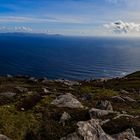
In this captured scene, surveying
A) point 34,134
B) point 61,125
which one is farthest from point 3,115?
point 61,125

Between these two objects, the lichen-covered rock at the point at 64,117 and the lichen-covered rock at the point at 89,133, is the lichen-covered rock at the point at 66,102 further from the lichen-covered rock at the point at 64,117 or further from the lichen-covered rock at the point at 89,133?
the lichen-covered rock at the point at 89,133

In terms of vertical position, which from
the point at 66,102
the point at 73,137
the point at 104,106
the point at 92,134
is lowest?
the point at 104,106

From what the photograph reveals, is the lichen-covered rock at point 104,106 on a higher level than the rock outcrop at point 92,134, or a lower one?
lower

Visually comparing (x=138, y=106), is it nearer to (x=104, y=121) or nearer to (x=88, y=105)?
(x=88, y=105)

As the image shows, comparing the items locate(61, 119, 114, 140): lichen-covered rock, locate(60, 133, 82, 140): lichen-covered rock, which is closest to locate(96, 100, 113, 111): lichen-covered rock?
locate(61, 119, 114, 140): lichen-covered rock

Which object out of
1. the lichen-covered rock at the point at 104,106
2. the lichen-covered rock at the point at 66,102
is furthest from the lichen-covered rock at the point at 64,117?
the lichen-covered rock at the point at 104,106

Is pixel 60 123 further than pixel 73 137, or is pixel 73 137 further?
pixel 60 123

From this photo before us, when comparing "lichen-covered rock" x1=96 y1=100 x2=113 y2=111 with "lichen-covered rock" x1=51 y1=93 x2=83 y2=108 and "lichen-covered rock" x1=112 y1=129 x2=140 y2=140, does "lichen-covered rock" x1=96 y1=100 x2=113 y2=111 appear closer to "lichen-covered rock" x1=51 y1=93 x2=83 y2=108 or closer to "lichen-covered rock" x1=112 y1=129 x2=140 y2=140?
"lichen-covered rock" x1=51 y1=93 x2=83 y2=108

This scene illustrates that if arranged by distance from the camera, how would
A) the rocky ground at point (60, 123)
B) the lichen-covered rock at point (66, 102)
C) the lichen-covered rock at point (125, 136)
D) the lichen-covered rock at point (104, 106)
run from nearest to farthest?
the rocky ground at point (60, 123), the lichen-covered rock at point (125, 136), the lichen-covered rock at point (66, 102), the lichen-covered rock at point (104, 106)

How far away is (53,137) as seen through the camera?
22.9 metres

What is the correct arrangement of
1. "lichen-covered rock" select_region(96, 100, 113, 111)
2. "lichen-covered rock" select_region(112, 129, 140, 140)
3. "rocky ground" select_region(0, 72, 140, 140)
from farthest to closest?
"lichen-covered rock" select_region(96, 100, 113, 111) → "lichen-covered rock" select_region(112, 129, 140, 140) → "rocky ground" select_region(0, 72, 140, 140)

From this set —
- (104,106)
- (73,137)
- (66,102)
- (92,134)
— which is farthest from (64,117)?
(104,106)

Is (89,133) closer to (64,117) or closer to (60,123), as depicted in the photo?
(60,123)

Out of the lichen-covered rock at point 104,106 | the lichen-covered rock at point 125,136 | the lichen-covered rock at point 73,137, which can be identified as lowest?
the lichen-covered rock at point 104,106
